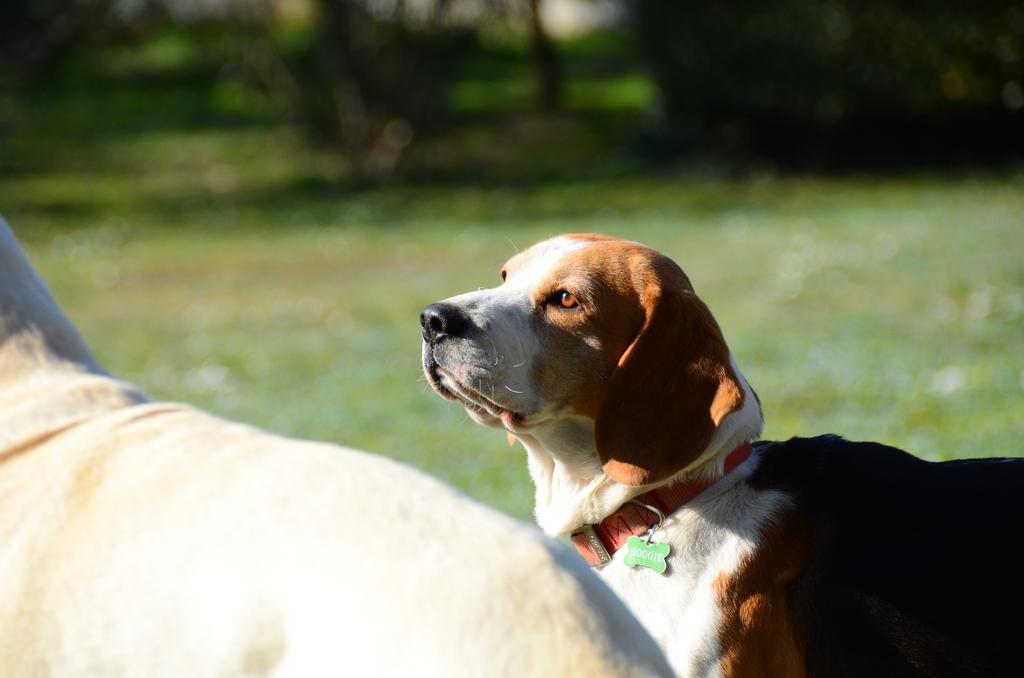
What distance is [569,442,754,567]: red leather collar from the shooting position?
3.64 meters

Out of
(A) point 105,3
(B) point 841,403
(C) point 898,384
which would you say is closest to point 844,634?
(B) point 841,403

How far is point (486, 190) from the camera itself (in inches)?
916

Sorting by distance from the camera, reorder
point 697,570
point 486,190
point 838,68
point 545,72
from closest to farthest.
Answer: point 697,570 → point 838,68 → point 486,190 → point 545,72

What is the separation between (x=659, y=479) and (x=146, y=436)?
5.91 feet

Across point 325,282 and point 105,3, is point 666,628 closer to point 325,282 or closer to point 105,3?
point 325,282

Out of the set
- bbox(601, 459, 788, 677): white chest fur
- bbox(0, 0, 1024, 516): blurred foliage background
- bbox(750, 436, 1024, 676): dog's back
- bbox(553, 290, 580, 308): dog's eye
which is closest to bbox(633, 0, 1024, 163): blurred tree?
bbox(0, 0, 1024, 516): blurred foliage background

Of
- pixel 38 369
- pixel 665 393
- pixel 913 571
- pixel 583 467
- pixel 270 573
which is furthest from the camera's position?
pixel 583 467

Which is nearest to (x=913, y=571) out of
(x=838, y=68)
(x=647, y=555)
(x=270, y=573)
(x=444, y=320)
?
(x=647, y=555)

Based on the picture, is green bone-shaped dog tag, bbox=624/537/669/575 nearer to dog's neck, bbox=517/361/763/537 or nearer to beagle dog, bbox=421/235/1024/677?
beagle dog, bbox=421/235/1024/677

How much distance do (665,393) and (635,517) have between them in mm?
371

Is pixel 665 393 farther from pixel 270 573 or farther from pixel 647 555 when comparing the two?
pixel 270 573

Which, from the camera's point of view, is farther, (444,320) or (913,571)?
(444,320)

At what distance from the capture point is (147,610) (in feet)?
5.74

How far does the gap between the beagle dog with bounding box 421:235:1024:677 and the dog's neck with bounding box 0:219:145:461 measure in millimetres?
1420
